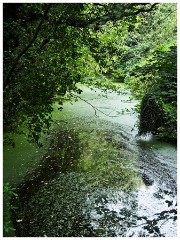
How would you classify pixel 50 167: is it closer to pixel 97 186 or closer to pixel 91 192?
pixel 97 186

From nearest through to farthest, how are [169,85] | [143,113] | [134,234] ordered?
[169,85] < [134,234] < [143,113]

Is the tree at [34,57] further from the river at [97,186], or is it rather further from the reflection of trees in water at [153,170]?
the reflection of trees in water at [153,170]

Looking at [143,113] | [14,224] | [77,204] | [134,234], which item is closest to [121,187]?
[77,204]

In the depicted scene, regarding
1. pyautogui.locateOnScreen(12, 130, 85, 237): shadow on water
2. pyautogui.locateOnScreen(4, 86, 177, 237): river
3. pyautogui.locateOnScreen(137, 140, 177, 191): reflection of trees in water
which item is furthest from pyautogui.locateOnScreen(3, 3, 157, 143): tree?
pyautogui.locateOnScreen(137, 140, 177, 191): reflection of trees in water

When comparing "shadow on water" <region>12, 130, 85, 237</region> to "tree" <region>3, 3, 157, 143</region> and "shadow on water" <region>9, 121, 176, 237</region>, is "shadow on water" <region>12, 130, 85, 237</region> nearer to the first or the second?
"shadow on water" <region>9, 121, 176, 237</region>

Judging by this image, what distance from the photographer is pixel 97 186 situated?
4957 mm

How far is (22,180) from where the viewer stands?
5.03 meters

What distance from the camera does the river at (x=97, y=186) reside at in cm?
362

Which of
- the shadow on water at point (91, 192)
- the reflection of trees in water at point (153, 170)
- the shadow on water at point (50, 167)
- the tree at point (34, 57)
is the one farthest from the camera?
the reflection of trees in water at point (153, 170)

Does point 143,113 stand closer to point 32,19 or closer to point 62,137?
point 62,137

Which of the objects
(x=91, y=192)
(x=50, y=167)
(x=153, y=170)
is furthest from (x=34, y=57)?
(x=153, y=170)

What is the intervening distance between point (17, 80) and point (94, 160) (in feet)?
10.7

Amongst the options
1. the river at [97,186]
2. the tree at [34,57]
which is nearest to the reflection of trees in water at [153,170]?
the river at [97,186]

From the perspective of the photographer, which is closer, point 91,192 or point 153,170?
point 91,192
